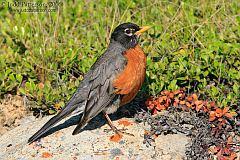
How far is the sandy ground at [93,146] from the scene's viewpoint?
5238 millimetres

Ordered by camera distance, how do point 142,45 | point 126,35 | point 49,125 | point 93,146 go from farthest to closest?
1. point 142,45
2. point 126,35
3. point 49,125
4. point 93,146

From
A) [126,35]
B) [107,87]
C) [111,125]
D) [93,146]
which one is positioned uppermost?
[126,35]

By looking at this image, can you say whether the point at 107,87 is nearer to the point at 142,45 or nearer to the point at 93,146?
the point at 93,146

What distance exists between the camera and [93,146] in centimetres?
536

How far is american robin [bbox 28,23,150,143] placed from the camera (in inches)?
217

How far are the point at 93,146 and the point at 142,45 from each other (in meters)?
1.93

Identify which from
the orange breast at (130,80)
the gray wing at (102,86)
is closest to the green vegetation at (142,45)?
the orange breast at (130,80)

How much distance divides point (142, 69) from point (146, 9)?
2107 millimetres

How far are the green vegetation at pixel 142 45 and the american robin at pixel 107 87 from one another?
436 mm

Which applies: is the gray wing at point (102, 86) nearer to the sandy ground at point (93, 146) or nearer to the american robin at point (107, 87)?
the american robin at point (107, 87)

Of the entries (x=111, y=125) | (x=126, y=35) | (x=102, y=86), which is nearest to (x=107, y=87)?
(x=102, y=86)

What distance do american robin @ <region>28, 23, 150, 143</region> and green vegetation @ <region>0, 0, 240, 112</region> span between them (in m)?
0.44

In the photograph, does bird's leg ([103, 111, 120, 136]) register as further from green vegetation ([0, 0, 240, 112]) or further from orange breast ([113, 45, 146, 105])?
green vegetation ([0, 0, 240, 112])

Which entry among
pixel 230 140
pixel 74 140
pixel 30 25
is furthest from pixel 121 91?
pixel 30 25
